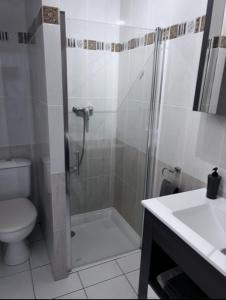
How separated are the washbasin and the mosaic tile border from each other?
3.24ft

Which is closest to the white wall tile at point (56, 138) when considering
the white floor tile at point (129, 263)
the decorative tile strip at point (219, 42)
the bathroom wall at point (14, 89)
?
the white floor tile at point (129, 263)

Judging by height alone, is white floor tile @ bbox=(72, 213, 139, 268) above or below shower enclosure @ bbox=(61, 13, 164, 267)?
→ below

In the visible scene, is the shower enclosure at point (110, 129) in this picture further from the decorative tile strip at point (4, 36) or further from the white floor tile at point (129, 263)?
the decorative tile strip at point (4, 36)

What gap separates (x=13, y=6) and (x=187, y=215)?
202 centimetres

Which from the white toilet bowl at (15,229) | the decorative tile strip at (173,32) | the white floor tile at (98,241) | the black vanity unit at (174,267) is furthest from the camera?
the white floor tile at (98,241)

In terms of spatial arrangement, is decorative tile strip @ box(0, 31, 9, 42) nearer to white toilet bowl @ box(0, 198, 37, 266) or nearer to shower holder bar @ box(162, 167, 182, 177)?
white toilet bowl @ box(0, 198, 37, 266)

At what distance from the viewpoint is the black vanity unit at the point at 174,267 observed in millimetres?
778

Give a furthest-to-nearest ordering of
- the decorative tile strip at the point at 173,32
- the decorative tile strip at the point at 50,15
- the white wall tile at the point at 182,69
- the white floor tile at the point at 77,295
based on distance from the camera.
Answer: the decorative tile strip at the point at 173,32
the white wall tile at the point at 182,69
the decorative tile strip at the point at 50,15
the white floor tile at the point at 77,295

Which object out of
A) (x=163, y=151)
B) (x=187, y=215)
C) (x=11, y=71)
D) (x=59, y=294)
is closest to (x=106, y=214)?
(x=163, y=151)

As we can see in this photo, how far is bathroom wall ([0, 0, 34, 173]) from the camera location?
185 cm

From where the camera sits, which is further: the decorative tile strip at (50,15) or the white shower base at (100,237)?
the white shower base at (100,237)

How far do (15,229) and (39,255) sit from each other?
316 millimetres

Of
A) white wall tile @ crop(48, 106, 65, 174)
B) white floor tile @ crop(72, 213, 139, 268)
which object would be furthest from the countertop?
white floor tile @ crop(72, 213, 139, 268)

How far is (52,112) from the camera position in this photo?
1367mm
